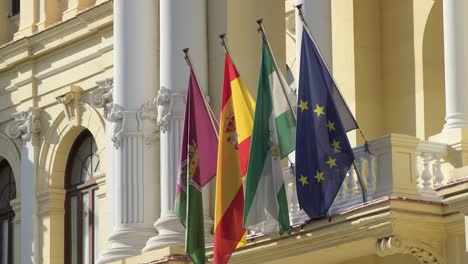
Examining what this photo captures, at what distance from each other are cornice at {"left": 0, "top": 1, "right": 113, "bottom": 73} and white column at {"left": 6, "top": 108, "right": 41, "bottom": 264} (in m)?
1.10

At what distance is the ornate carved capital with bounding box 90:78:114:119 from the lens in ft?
126

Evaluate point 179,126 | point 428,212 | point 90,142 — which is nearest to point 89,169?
point 90,142

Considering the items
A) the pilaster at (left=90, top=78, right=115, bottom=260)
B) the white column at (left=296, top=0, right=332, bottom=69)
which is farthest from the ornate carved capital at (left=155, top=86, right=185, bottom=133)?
the white column at (left=296, top=0, right=332, bottom=69)

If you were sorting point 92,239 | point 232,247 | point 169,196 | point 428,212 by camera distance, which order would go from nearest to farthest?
point 428,212 < point 232,247 < point 169,196 < point 92,239

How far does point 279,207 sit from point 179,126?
442cm

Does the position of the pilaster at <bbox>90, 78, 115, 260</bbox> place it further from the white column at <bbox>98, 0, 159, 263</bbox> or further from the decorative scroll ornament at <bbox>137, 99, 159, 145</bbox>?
the decorative scroll ornament at <bbox>137, 99, 159, 145</bbox>

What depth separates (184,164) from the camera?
104 ft

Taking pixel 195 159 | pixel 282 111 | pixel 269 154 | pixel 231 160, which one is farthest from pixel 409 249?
pixel 195 159

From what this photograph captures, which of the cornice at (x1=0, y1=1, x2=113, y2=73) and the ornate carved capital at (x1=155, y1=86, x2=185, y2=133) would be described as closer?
the ornate carved capital at (x1=155, y1=86, x2=185, y2=133)

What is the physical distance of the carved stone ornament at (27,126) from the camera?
40.7 meters

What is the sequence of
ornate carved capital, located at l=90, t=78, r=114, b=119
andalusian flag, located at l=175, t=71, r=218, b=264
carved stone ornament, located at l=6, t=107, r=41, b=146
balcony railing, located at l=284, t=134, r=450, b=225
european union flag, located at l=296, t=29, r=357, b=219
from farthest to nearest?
carved stone ornament, located at l=6, t=107, r=41, b=146 < ornate carved capital, located at l=90, t=78, r=114, b=119 < andalusian flag, located at l=175, t=71, r=218, b=264 < european union flag, located at l=296, t=29, r=357, b=219 < balcony railing, located at l=284, t=134, r=450, b=225

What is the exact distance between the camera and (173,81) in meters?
33.7

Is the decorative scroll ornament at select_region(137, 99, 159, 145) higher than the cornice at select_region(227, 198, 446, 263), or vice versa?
the decorative scroll ornament at select_region(137, 99, 159, 145)

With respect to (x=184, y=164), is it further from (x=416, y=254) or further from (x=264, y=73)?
(x=416, y=254)
